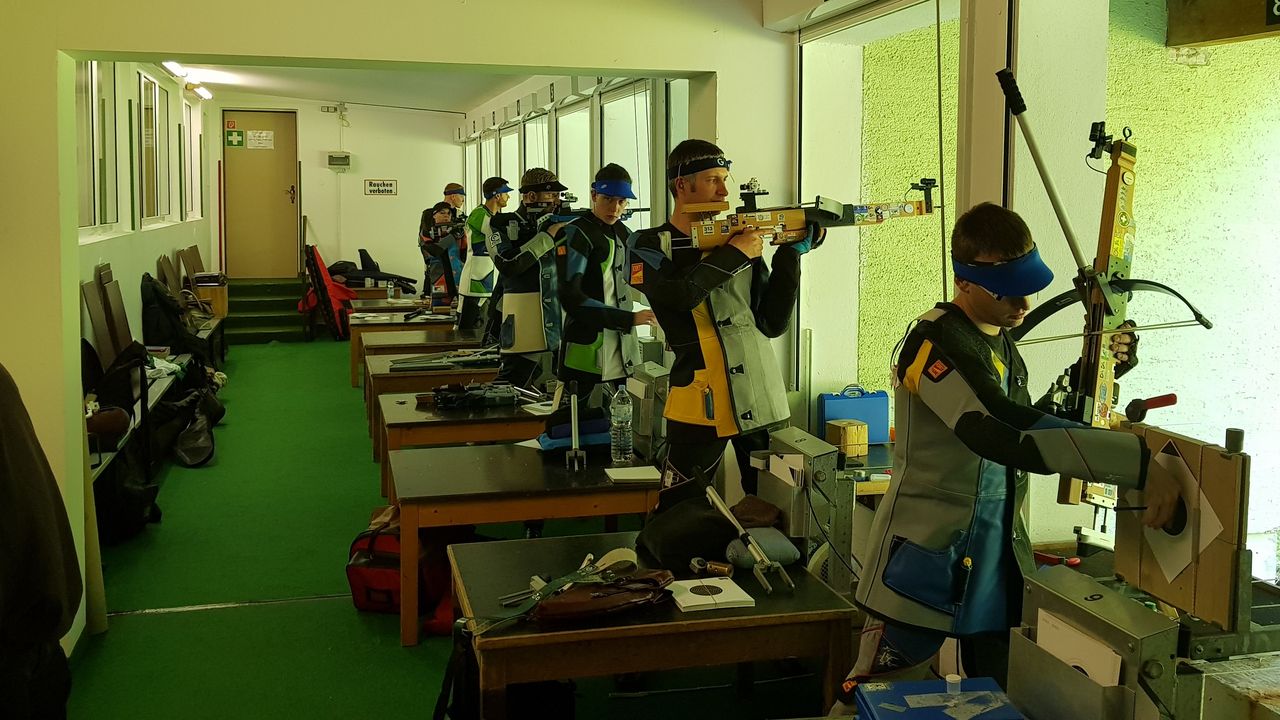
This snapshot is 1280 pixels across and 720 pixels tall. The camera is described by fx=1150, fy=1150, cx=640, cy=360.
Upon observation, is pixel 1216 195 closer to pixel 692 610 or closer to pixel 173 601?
pixel 692 610

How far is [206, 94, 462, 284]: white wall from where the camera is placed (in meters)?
16.3

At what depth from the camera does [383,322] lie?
8.88 metres

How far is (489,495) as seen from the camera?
3795 mm

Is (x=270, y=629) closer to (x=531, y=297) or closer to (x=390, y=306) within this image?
(x=531, y=297)

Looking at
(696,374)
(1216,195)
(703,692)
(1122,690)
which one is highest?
(1216,195)

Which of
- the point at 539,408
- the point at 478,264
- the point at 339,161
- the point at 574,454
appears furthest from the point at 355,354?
the point at 339,161

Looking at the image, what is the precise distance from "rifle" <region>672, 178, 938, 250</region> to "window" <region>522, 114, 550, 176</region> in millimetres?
6451

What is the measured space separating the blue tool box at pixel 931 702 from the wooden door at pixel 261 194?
49.9 feet

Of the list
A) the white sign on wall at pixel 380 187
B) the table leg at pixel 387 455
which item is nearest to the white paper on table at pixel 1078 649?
the table leg at pixel 387 455

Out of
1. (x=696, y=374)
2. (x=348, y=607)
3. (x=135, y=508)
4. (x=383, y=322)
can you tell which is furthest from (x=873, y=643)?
(x=383, y=322)

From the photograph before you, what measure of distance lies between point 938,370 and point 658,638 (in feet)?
2.74

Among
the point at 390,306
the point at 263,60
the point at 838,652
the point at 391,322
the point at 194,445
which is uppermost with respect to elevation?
the point at 263,60

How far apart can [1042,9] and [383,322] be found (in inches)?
254

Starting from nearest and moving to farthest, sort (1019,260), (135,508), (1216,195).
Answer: (1019,260) < (1216,195) < (135,508)
